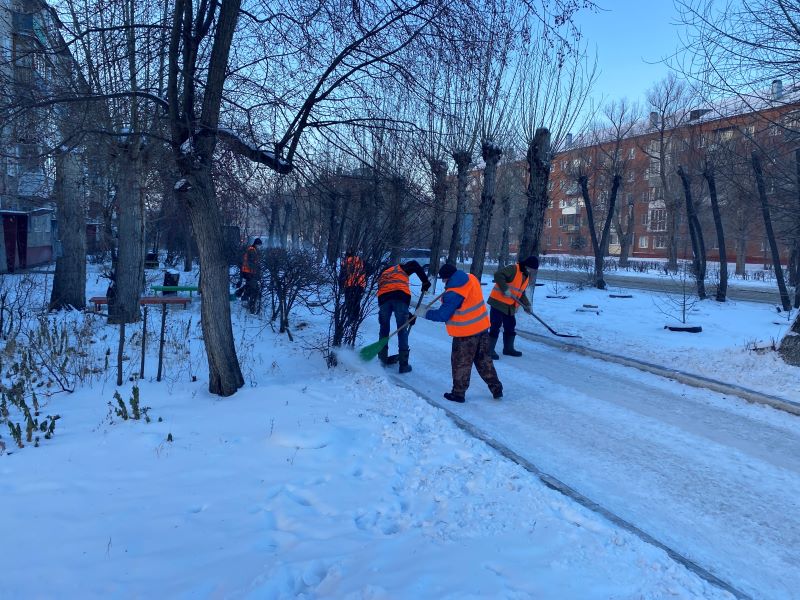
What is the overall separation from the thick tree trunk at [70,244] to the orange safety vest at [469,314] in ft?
35.0

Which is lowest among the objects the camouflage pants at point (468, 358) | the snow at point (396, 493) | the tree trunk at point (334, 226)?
the snow at point (396, 493)

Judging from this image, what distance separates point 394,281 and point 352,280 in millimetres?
610

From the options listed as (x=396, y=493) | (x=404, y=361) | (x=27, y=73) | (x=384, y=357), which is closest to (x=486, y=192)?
(x=384, y=357)

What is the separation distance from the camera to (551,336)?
1056 centimetres

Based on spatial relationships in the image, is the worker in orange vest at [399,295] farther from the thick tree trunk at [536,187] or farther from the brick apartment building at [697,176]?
the thick tree trunk at [536,187]

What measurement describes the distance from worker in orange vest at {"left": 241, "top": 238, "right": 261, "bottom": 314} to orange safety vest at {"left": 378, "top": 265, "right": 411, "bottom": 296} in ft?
18.1

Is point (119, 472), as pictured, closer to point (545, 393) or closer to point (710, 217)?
point (545, 393)

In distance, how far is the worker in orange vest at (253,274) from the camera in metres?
12.9

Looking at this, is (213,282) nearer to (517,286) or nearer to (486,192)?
(517,286)

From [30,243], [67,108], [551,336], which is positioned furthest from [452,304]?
[30,243]

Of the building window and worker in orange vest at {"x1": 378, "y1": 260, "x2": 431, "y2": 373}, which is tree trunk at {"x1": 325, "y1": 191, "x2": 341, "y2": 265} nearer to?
worker in orange vest at {"x1": 378, "y1": 260, "x2": 431, "y2": 373}

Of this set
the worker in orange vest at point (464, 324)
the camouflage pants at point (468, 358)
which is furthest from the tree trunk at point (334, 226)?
the camouflage pants at point (468, 358)

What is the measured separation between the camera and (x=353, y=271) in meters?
8.00

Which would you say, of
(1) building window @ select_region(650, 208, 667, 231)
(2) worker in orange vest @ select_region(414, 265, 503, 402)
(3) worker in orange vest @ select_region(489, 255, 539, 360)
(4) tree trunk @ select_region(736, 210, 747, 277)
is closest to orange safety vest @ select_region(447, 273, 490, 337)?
(2) worker in orange vest @ select_region(414, 265, 503, 402)
